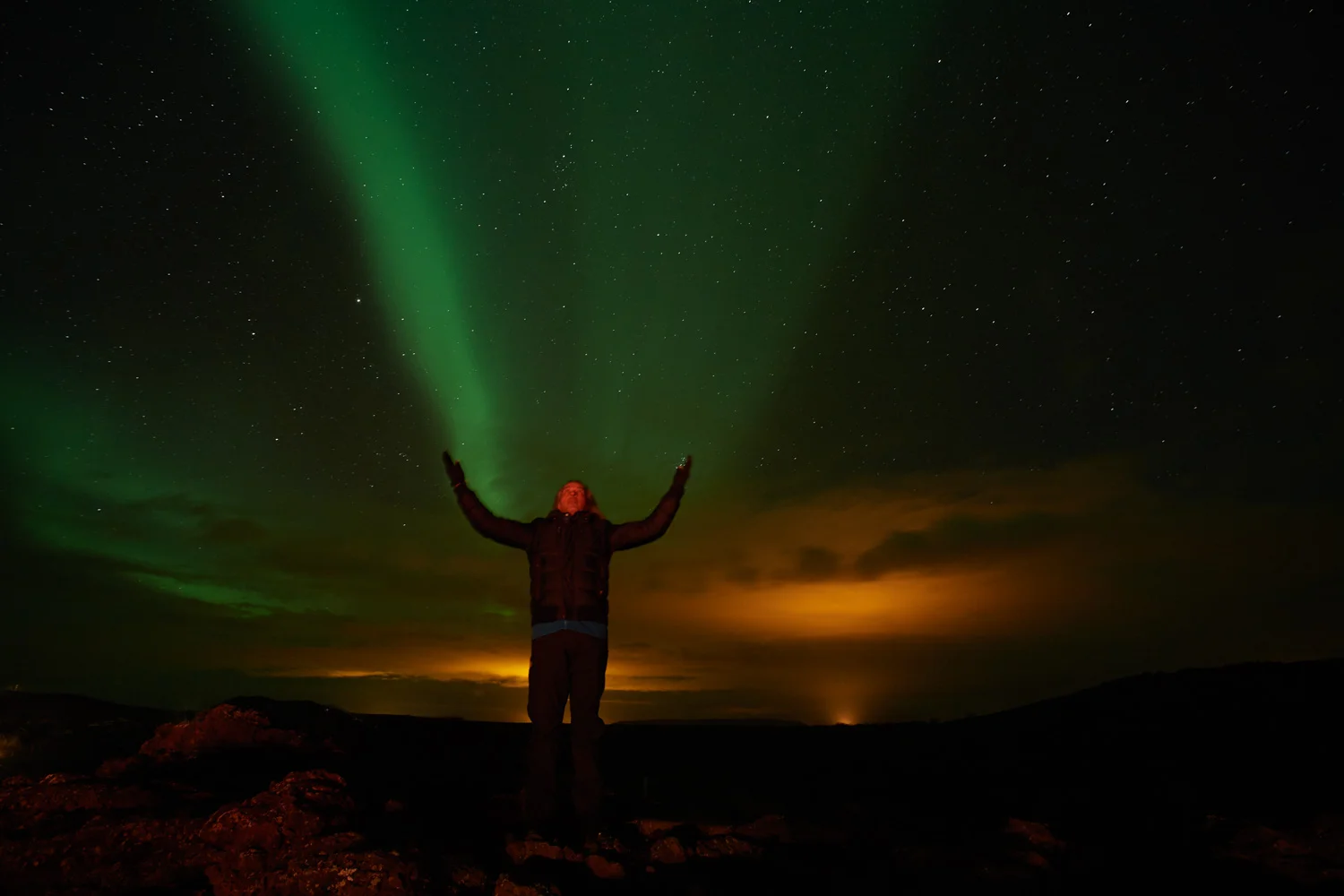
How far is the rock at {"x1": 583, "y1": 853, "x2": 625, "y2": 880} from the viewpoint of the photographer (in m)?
5.53

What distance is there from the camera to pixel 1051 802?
316 inches

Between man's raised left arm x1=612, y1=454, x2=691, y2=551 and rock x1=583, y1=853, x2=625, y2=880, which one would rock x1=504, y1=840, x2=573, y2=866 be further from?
man's raised left arm x1=612, y1=454, x2=691, y2=551

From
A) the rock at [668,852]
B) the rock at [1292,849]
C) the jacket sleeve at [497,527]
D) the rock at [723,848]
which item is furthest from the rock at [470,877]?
the rock at [1292,849]

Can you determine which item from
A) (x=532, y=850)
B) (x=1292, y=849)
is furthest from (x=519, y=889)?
(x=1292, y=849)

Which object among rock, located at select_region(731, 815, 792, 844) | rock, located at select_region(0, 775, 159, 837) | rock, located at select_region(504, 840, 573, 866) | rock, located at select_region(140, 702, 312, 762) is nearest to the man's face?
rock, located at select_region(504, 840, 573, 866)

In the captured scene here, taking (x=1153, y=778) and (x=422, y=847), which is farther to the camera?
(x=1153, y=778)

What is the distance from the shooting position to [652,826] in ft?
22.4

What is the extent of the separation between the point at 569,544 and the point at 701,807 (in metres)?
2.83

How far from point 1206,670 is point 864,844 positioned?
10659mm

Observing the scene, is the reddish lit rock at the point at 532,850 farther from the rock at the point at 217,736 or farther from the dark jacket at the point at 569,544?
the rock at the point at 217,736

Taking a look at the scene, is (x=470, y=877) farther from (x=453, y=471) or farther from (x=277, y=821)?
(x=453, y=471)

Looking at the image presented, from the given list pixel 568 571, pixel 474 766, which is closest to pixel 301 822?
pixel 568 571

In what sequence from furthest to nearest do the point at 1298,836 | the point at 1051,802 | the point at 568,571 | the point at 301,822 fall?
the point at 1051,802 < the point at 568,571 < the point at 1298,836 < the point at 301,822

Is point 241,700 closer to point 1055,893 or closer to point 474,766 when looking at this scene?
point 474,766
